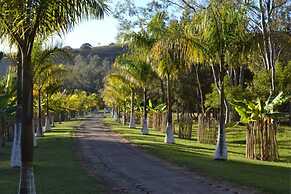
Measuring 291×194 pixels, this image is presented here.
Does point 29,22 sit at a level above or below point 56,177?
above

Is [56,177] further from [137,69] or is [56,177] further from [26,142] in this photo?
[137,69]

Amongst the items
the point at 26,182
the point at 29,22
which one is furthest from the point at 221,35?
the point at 26,182

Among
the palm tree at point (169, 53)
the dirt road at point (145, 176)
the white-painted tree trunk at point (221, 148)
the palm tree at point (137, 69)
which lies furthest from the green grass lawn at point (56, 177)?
the palm tree at point (137, 69)

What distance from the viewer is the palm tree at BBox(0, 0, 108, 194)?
9.91 m

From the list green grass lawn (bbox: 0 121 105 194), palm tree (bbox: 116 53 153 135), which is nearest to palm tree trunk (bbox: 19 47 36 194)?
green grass lawn (bbox: 0 121 105 194)

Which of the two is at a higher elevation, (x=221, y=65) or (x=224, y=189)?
(x=221, y=65)

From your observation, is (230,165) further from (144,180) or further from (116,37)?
(116,37)

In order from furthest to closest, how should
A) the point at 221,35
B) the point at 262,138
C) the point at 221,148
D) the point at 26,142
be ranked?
the point at 262,138
the point at 221,148
the point at 221,35
the point at 26,142

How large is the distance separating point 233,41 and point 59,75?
55.6 feet

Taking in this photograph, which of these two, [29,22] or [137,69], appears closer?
[29,22]

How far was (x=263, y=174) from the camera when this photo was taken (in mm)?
16078

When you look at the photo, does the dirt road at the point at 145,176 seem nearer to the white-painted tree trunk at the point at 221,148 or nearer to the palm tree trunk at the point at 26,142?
the white-painted tree trunk at the point at 221,148

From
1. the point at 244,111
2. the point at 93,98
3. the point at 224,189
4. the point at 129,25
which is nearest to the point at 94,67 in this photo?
the point at 93,98

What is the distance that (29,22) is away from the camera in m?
9.98
